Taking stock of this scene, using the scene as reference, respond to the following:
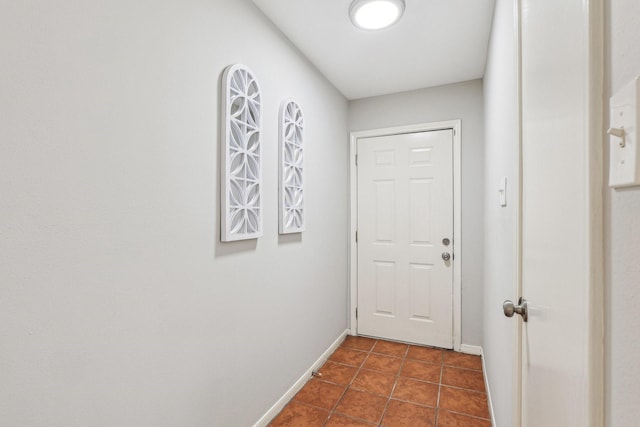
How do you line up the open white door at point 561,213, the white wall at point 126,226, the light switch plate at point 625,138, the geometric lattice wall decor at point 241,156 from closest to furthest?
the light switch plate at point 625,138 < the open white door at point 561,213 < the white wall at point 126,226 < the geometric lattice wall decor at point 241,156

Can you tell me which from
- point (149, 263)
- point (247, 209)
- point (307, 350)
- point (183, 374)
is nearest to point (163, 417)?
point (183, 374)

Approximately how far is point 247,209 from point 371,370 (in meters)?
1.68

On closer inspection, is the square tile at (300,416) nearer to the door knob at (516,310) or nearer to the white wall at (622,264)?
the door knob at (516,310)

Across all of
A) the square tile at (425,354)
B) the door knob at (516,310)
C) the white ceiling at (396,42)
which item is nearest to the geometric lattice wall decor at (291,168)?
the white ceiling at (396,42)

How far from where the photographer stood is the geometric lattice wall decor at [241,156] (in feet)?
4.95

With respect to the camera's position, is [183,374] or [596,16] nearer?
[596,16]

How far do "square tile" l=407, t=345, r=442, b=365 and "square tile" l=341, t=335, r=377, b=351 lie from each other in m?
0.36

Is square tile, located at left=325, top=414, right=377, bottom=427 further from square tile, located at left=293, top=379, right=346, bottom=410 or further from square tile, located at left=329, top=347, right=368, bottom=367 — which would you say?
square tile, located at left=329, top=347, right=368, bottom=367

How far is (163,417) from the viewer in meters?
1.22

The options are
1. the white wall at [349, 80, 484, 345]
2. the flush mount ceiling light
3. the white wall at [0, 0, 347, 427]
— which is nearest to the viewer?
the white wall at [0, 0, 347, 427]

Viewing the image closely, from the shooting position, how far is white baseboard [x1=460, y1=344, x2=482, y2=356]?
271cm

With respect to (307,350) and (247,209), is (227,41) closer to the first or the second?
(247,209)

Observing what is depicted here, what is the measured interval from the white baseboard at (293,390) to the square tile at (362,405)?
325 millimetres

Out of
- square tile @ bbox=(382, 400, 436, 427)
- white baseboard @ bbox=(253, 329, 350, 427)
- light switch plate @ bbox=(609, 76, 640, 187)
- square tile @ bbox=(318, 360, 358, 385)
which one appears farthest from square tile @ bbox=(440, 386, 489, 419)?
light switch plate @ bbox=(609, 76, 640, 187)
